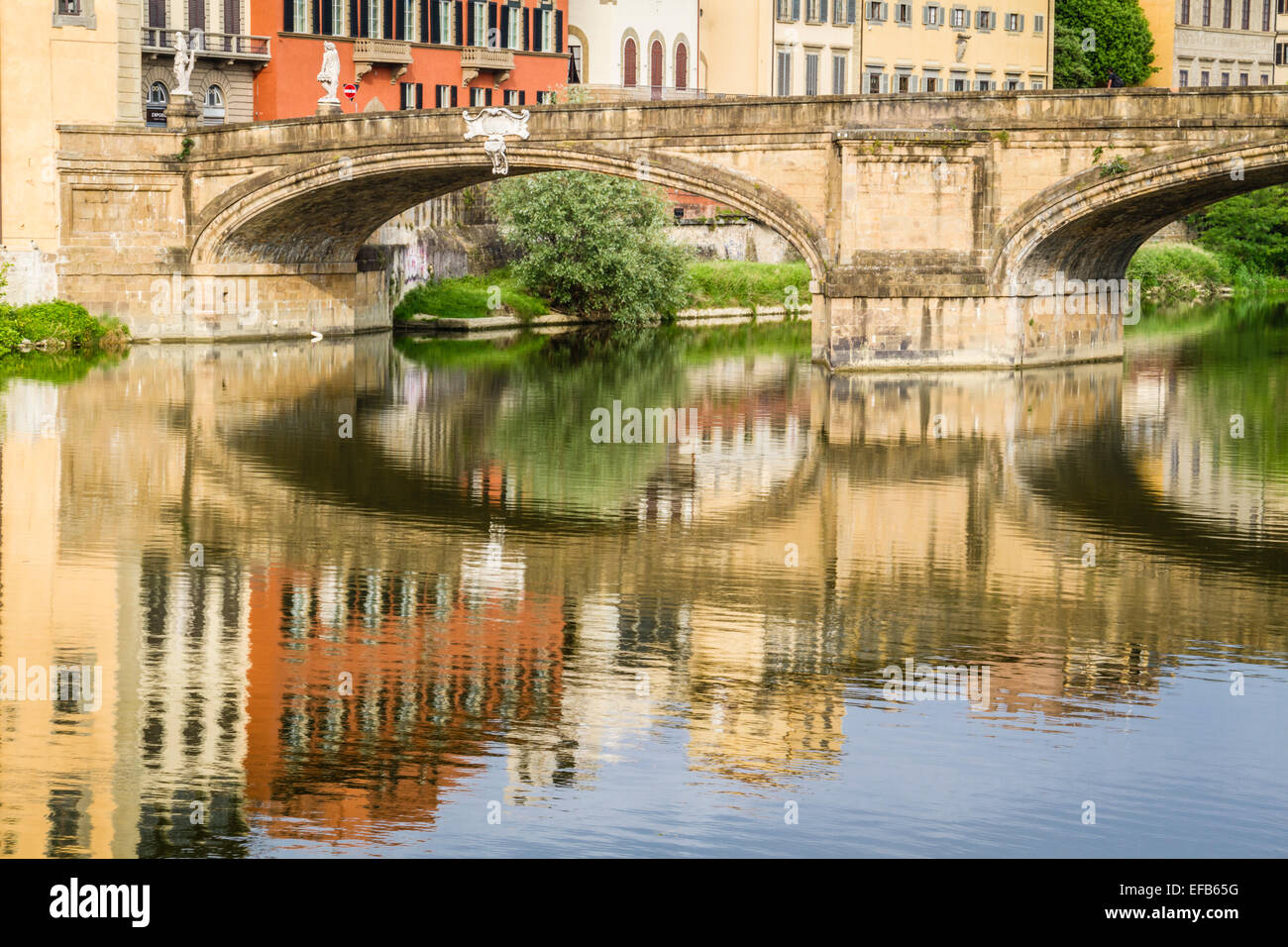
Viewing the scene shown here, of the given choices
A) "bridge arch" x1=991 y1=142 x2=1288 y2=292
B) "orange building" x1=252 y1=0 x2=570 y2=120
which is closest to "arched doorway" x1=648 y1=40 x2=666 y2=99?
"orange building" x1=252 y1=0 x2=570 y2=120

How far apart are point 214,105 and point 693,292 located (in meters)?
13.5

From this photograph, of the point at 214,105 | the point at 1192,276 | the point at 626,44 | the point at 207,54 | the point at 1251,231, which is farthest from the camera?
the point at 1251,231

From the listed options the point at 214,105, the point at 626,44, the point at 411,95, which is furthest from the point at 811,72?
the point at 214,105

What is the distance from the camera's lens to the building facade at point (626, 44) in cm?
6444

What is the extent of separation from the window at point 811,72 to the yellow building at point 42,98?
30721 millimetres

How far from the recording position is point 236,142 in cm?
4269

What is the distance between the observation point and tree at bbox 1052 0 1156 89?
7912cm

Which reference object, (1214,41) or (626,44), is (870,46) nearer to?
(626,44)

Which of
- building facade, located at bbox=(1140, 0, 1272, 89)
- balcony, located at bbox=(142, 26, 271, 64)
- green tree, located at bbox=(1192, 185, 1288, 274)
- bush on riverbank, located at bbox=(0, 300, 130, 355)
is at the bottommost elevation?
bush on riverbank, located at bbox=(0, 300, 130, 355)

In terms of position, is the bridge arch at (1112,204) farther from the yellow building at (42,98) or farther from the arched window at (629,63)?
the arched window at (629,63)

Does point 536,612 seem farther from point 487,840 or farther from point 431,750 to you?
point 487,840

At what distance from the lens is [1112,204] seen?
3547cm

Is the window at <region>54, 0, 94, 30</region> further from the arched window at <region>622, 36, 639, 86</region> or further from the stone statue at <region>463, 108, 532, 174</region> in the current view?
the arched window at <region>622, 36, 639, 86</region>
